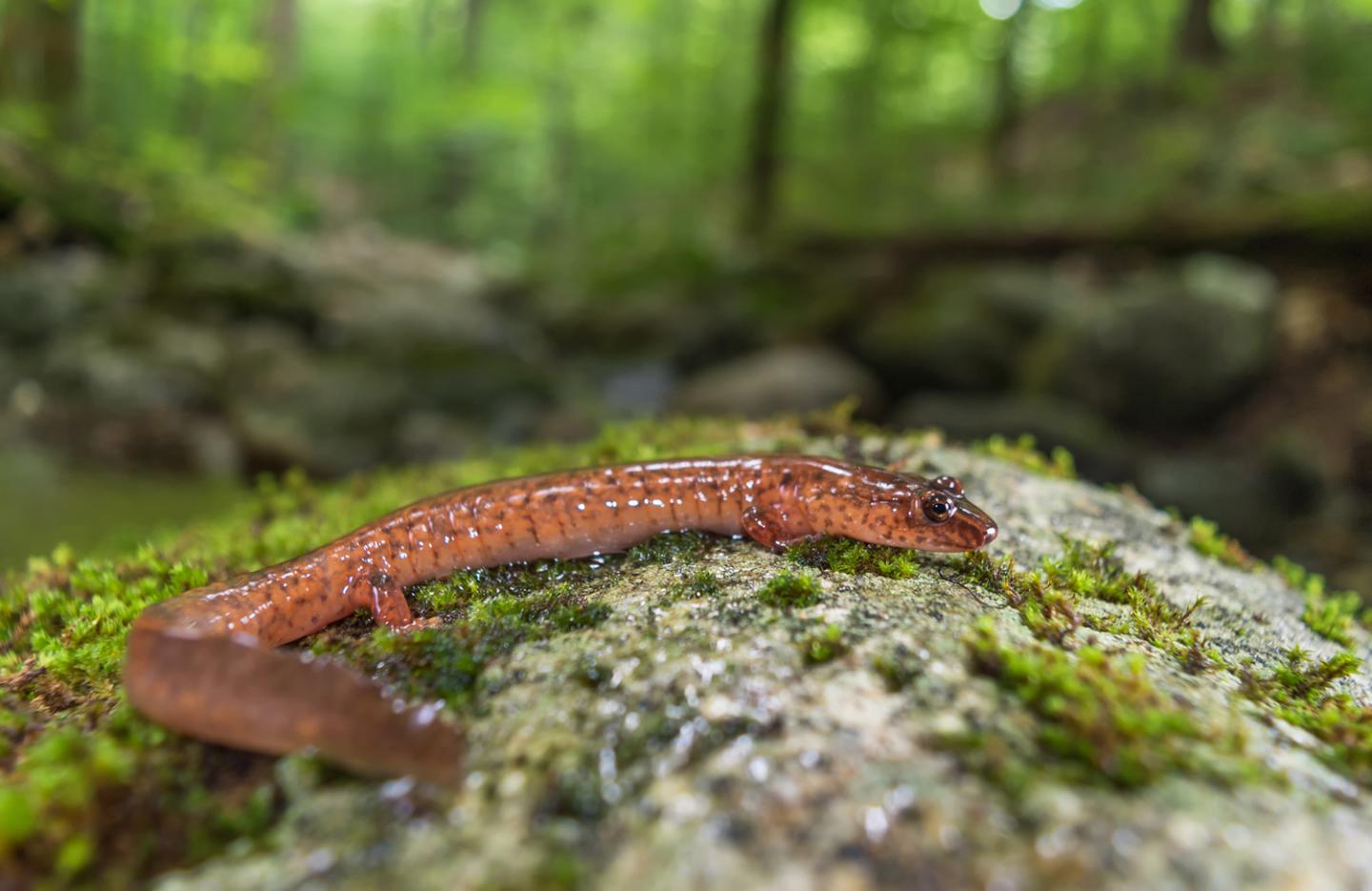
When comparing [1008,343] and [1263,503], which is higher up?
[1008,343]

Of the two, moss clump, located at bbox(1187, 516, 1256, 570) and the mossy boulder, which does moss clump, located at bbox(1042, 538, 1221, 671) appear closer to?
the mossy boulder

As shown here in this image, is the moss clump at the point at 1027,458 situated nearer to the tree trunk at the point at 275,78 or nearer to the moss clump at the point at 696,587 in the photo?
the moss clump at the point at 696,587

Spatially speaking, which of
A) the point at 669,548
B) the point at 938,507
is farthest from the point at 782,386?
the point at 938,507

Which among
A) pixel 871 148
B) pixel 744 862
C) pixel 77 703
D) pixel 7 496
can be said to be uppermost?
pixel 871 148

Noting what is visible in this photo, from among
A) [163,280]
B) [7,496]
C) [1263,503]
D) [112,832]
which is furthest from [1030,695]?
[163,280]

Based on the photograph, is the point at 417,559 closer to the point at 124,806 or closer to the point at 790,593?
the point at 124,806

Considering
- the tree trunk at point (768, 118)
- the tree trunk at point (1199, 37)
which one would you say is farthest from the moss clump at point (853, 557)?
the tree trunk at point (1199, 37)

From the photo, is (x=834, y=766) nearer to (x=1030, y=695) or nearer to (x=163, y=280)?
(x=1030, y=695)

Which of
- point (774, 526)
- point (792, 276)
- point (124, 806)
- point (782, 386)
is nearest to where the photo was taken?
point (124, 806)
